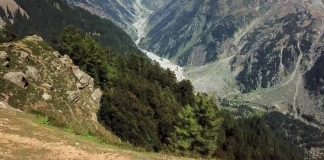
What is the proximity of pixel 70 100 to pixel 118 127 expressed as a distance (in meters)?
18.2

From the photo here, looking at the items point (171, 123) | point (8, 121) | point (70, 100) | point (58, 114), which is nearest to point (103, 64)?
point (171, 123)

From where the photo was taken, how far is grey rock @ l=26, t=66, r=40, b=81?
9628 centimetres

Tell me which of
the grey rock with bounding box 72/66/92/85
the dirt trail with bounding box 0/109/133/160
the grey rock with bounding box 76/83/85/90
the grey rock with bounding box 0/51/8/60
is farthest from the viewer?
the grey rock with bounding box 72/66/92/85

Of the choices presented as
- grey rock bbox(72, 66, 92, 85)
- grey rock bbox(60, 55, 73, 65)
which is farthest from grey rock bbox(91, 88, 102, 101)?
grey rock bbox(60, 55, 73, 65)

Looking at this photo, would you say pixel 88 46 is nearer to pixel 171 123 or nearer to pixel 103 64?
pixel 103 64

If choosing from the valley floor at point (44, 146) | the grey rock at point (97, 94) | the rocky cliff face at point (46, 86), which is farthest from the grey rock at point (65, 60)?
the valley floor at point (44, 146)

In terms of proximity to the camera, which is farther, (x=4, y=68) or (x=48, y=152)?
(x=4, y=68)

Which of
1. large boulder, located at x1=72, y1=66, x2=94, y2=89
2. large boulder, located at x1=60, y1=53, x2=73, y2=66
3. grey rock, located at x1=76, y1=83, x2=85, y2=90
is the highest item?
large boulder, located at x1=60, y1=53, x2=73, y2=66

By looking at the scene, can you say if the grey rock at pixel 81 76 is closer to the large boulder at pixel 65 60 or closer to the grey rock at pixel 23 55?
the large boulder at pixel 65 60

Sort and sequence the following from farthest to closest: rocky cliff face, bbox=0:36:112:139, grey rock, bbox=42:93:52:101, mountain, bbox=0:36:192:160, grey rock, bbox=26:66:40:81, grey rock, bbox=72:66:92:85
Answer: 1. grey rock, bbox=72:66:92:85
2. grey rock, bbox=26:66:40:81
3. grey rock, bbox=42:93:52:101
4. rocky cliff face, bbox=0:36:112:139
5. mountain, bbox=0:36:192:160

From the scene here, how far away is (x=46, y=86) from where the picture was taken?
322ft

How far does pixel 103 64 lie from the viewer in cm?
13712

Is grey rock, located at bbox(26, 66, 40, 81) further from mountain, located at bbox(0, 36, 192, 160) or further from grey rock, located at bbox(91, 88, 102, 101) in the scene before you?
grey rock, located at bbox(91, 88, 102, 101)

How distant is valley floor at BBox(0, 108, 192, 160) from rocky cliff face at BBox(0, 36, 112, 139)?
28.3 meters
